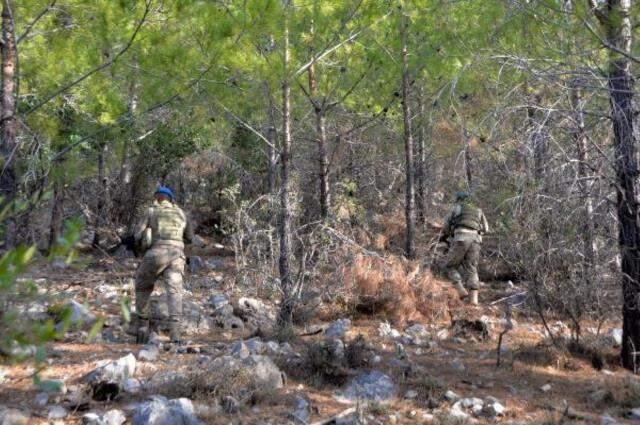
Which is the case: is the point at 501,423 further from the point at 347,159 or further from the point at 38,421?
the point at 347,159

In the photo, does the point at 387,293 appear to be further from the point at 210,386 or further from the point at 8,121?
the point at 8,121

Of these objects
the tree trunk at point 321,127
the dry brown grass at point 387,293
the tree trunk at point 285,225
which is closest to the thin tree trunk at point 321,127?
the tree trunk at point 321,127

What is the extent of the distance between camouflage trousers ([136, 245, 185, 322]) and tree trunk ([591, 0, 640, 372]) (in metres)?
4.24

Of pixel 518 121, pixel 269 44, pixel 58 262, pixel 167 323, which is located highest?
pixel 269 44

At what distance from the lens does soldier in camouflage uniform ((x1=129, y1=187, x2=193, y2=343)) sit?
6.22m

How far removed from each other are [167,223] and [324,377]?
2457 millimetres

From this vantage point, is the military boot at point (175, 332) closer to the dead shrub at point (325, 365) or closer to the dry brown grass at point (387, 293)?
the dead shrub at point (325, 365)

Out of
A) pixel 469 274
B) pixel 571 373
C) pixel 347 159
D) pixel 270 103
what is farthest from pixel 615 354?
pixel 347 159

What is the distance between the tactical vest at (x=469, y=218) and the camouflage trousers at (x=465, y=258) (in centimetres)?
13

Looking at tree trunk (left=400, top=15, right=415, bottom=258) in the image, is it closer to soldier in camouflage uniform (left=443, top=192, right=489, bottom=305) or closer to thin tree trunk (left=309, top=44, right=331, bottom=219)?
soldier in camouflage uniform (left=443, top=192, right=489, bottom=305)

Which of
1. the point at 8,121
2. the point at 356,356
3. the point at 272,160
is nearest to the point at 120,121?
the point at 8,121

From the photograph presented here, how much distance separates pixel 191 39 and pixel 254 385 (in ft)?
9.93

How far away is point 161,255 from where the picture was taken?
6223 mm

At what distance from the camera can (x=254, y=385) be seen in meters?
4.50
